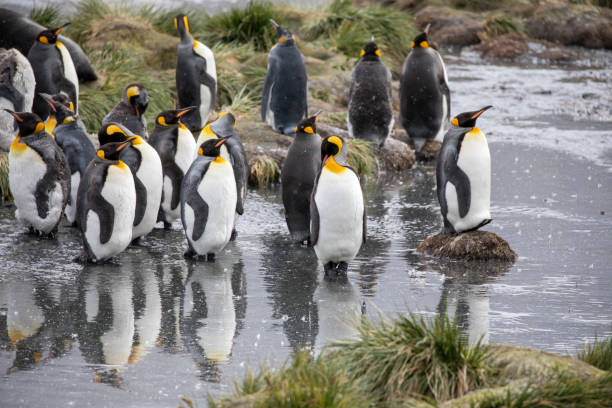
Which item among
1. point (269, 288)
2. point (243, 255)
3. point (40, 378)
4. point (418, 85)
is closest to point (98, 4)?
point (418, 85)

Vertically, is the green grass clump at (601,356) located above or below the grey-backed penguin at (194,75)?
below

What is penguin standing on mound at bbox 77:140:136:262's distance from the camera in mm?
6051

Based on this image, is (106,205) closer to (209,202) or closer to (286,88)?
(209,202)

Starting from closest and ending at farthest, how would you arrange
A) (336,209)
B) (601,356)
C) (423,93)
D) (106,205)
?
(601,356) → (336,209) → (106,205) → (423,93)

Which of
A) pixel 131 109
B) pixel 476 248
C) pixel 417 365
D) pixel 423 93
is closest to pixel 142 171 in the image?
pixel 131 109

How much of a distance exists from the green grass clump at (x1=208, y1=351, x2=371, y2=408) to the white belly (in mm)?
2360

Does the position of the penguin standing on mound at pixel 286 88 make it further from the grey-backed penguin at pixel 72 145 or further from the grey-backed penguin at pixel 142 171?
the grey-backed penguin at pixel 142 171

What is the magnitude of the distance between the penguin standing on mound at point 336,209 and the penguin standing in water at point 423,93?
4.76 meters

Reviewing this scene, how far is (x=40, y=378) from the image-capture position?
405cm

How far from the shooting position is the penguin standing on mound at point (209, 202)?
6.21 m

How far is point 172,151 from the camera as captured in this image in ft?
23.9

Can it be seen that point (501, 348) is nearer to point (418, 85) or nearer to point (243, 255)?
point (243, 255)

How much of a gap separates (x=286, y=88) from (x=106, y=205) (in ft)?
14.6

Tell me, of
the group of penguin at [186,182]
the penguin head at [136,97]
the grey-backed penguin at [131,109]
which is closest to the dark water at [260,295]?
the group of penguin at [186,182]
